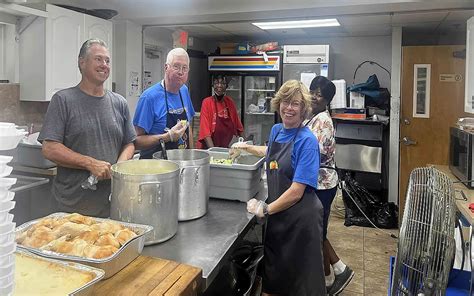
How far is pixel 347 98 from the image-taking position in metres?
5.24

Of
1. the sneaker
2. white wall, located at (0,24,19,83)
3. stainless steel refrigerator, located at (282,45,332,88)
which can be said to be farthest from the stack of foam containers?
stainless steel refrigerator, located at (282,45,332,88)

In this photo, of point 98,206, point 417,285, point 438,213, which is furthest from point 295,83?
point 98,206

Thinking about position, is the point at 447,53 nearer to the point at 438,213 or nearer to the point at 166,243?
the point at 438,213

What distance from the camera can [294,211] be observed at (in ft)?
6.48

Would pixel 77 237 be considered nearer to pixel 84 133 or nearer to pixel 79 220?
pixel 79 220

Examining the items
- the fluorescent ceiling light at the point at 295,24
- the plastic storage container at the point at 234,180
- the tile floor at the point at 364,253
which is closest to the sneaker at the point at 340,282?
the tile floor at the point at 364,253

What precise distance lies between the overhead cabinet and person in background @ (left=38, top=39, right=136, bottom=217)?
1.56 meters

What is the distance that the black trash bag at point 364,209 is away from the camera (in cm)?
438

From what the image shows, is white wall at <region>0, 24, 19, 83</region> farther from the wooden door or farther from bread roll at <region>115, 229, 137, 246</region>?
the wooden door

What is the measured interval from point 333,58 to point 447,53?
1646mm

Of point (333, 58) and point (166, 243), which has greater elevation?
point (333, 58)

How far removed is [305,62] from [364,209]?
6.89 feet

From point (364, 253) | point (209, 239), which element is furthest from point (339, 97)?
point (209, 239)

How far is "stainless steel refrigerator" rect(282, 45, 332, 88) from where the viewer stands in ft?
17.0
